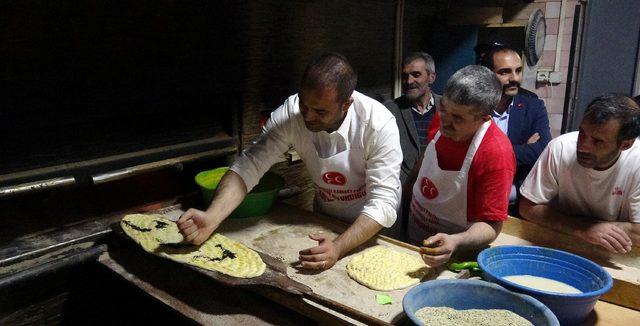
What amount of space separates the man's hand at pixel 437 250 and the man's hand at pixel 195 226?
2.69 ft

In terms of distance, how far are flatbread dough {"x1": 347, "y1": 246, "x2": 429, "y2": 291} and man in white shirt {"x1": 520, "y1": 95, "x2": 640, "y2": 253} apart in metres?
0.71

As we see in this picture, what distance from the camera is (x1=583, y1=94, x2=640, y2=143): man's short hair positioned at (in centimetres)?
182

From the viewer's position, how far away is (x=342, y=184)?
2152 millimetres

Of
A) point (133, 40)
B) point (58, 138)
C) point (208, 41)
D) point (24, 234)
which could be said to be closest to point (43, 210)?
point (24, 234)

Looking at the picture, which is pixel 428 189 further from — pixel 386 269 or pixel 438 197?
pixel 386 269

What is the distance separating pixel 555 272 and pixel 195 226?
130 cm

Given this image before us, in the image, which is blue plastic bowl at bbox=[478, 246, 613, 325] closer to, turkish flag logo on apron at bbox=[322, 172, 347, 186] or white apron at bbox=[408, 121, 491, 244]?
white apron at bbox=[408, 121, 491, 244]

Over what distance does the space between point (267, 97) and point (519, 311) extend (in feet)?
5.88

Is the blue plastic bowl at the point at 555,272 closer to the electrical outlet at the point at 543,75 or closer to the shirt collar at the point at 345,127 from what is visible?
the shirt collar at the point at 345,127

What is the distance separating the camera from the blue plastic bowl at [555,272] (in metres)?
1.41

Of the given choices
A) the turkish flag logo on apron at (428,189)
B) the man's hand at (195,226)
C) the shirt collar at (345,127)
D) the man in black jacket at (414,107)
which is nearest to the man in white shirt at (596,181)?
the turkish flag logo on apron at (428,189)

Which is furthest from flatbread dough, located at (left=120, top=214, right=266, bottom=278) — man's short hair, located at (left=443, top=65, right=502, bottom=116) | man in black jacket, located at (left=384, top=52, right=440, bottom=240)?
man in black jacket, located at (left=384, top=52, right=440, bottom=240)

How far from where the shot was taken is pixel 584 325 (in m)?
1.55

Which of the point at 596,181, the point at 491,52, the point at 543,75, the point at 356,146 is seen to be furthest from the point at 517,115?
the point at 543,75
